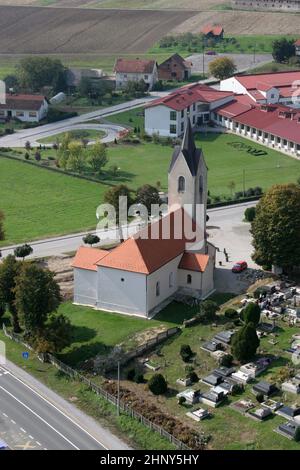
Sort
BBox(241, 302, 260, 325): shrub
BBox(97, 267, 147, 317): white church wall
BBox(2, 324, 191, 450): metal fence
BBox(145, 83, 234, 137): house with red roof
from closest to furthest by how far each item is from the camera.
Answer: BBox(2, 324, 191, 450): metal fence
BBox(241, 302, 260, 325): shrub
BBox(97, 267, 147, 317): white church wall
BBox(145, 83, 234, 137): house with red roof

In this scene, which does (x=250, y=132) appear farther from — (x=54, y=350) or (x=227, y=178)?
(x=54, y=350)

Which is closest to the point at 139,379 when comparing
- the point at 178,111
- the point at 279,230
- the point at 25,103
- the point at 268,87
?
the point at 279,230

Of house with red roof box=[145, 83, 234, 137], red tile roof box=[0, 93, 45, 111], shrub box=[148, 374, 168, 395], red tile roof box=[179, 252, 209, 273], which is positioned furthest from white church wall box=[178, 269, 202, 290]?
red tile roof box=[0, 93, 45, 111]

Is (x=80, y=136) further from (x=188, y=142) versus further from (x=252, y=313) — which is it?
(x=252, y=313)

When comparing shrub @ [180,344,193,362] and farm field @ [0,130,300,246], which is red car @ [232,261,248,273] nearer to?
shrub @ [180,344,193,362]
